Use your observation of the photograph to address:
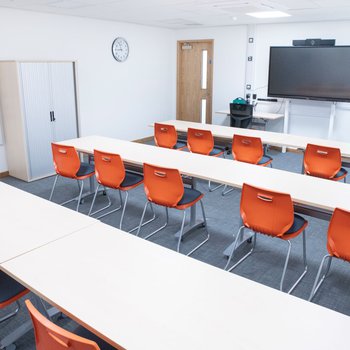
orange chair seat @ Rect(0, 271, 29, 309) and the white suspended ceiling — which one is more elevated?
the white suspended ceiling

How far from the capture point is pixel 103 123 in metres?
7.30

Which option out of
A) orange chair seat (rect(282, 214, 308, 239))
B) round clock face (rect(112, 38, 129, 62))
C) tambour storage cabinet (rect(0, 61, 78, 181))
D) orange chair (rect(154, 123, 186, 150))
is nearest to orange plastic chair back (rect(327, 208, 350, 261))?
orange chair seat (rect(282, 214, 308, 239))

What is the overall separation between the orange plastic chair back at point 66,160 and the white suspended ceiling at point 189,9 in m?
2.10

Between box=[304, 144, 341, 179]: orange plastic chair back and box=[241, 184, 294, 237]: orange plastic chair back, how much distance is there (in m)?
1.73

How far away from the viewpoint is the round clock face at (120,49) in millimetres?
7179

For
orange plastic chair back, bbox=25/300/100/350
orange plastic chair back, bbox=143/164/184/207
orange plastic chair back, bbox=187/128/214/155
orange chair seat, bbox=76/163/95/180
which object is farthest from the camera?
orange plastic chair back, bbox=187/128/214/155

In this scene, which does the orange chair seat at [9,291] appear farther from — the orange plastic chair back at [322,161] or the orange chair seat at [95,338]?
the orange plastic chair back at [322,161]

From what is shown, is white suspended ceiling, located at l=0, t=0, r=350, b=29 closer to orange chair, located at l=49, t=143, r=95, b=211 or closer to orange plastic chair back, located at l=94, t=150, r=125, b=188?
orange chair, located at l=49, t=143, r=95, b=211

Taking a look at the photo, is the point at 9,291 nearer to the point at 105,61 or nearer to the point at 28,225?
the point at 28,225

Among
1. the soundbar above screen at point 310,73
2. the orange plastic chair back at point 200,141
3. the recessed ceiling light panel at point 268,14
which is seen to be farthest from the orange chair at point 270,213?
the soundbar above screen at point 310,73

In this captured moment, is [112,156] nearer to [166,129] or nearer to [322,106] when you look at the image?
[166,129]

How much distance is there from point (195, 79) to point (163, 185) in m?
5.74

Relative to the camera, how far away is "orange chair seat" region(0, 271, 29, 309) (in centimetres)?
202

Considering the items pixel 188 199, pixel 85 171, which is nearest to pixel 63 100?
pixel 85 171
